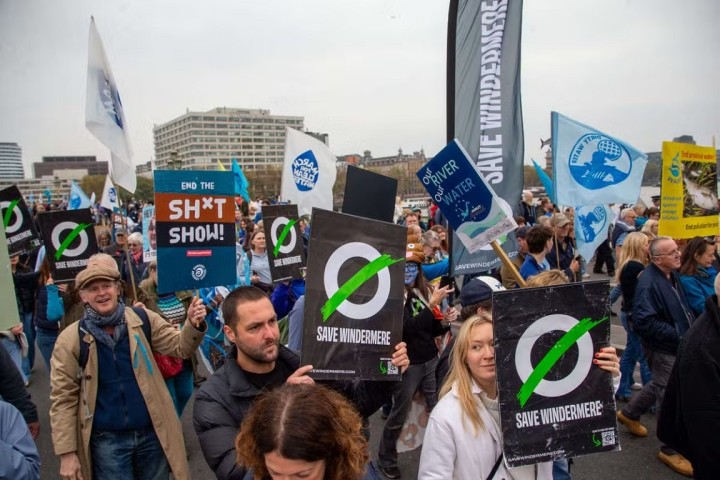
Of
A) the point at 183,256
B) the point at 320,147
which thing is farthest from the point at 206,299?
the point at 320,147

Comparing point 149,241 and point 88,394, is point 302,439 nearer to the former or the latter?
point 88,394

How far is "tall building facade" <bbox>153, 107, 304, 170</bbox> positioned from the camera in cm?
10531

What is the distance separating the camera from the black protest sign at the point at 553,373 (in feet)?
6.44

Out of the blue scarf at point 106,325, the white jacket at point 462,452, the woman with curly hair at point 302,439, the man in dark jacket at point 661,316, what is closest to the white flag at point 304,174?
the man in dark jacket at point 661,316

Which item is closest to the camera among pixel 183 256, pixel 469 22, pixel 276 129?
pixel 183 256

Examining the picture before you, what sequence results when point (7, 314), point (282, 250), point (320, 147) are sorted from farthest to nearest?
point (320, 147) → point (282, 250) → point (7, 314)

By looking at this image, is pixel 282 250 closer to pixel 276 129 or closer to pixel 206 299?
pixel 206 299

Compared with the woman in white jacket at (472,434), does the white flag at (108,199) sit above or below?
above

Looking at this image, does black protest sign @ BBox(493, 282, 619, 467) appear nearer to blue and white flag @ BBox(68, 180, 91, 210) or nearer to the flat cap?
the flat cap

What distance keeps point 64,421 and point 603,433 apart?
2829 millimetres

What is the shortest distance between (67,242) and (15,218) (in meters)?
1.59

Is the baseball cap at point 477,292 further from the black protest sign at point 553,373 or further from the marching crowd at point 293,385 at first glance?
the black protest sign at point 553,373

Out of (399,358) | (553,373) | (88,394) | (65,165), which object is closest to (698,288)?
(553,373)

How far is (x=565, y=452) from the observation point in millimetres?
2045
